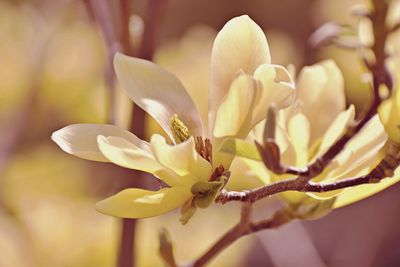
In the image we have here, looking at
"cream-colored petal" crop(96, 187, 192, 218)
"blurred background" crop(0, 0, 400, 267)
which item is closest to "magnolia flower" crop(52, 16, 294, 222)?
"cream-colored petal" crop(96, 187, 192, 218)

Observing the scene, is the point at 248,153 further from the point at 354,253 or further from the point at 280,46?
the point at 354,253

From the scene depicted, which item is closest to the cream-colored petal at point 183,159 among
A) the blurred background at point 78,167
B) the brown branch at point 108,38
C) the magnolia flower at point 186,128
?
the magnolia flower at point 186,128

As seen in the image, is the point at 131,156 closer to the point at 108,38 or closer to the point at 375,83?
the point at 375,83

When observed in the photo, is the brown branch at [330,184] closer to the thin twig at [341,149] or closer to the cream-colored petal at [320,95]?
the thin twig at [341,149]

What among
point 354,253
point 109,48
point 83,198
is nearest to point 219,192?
point 109,48

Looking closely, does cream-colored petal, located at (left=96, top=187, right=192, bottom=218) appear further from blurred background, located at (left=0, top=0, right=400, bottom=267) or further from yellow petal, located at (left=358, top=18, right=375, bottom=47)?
blurred background, located at (left=0, top=0, right=400, bottom=267)

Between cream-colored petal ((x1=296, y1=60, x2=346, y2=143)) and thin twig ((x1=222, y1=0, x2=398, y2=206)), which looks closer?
thin twig ((x1=222, y1=0, x2=398, y2=206))

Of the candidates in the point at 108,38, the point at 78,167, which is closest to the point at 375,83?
the point at 108,38

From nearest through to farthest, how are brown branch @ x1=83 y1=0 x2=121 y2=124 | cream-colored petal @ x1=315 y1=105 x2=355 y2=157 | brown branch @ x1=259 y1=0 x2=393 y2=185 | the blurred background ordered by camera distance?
brown branch @ x1=259 y1=0 x2=393 y2=185
cream-colored petal @ x1=315 y1=105 x2=355 y2=157
brown branch @ x1=83 y1=0 x2=121 y2=124
the blurred background
